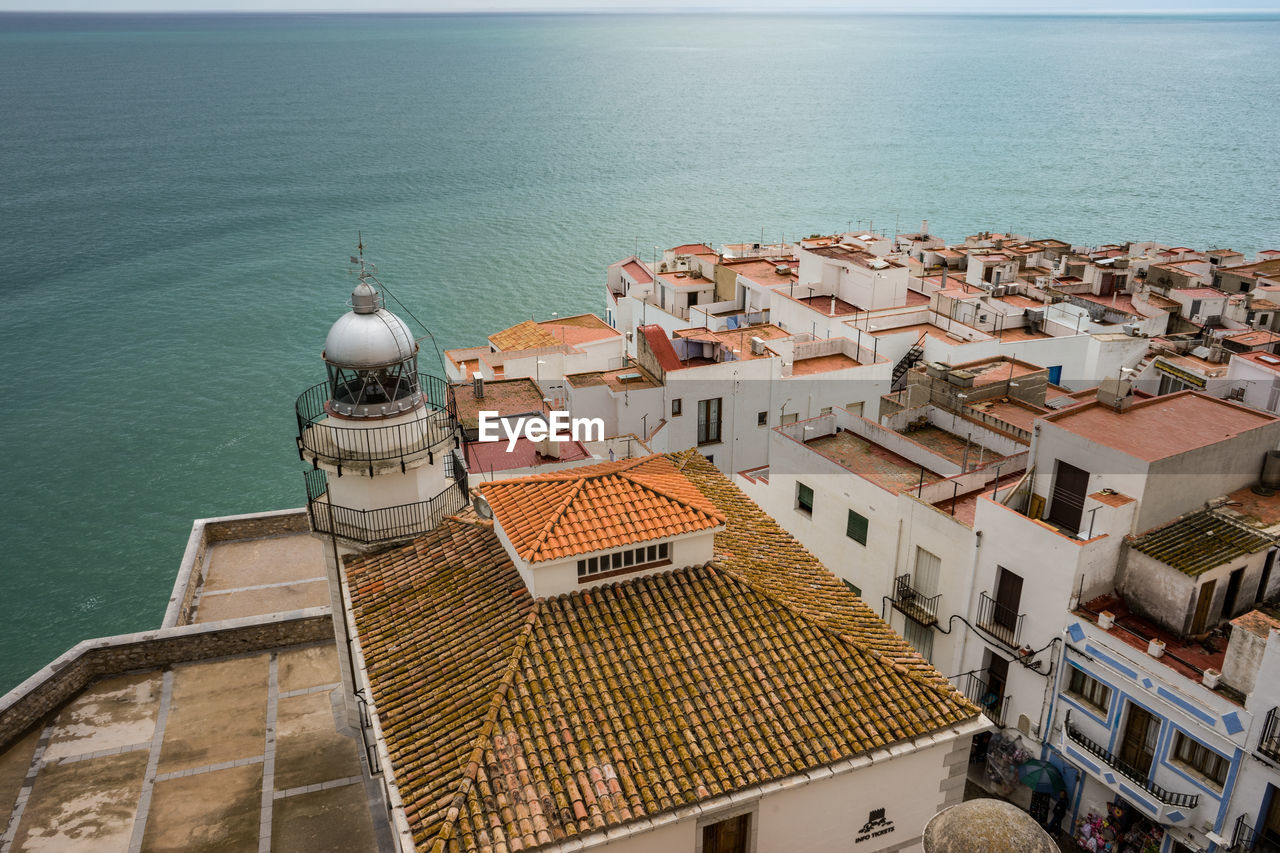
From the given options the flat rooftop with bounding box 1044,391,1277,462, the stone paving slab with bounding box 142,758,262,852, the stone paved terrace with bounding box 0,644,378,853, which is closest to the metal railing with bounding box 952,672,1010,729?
the flat rooftop with bounding box 1044,391,1277,462

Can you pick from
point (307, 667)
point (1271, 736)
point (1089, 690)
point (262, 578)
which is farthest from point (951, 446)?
point (262, 578)

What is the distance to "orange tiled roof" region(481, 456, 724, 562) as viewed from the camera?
16.7 m

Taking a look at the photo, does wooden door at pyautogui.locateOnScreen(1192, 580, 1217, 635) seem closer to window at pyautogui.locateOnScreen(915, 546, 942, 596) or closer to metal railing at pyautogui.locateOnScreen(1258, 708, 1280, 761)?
metal railing at pyautogui.locateOnScreen(1258, 708, 1280, 761)

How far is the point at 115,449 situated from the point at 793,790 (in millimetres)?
56487

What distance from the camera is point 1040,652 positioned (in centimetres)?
2231

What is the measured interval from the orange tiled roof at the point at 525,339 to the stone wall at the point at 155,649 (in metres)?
19.5

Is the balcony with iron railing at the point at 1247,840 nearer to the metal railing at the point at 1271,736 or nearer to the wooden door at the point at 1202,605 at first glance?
the metal railing at the point at 1271,736

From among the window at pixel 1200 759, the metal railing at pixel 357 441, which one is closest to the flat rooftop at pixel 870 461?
the window at pixel 1200 759

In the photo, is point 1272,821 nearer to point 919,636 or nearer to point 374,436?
point 919,636

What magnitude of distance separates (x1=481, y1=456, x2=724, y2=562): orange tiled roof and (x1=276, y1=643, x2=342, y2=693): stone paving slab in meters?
9.75

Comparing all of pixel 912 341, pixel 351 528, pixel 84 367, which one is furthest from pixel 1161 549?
pixel 84 367

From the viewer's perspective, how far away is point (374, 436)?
742 inches

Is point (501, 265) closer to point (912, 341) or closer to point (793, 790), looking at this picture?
point (912, 341)

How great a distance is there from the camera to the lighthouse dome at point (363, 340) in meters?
18.1
